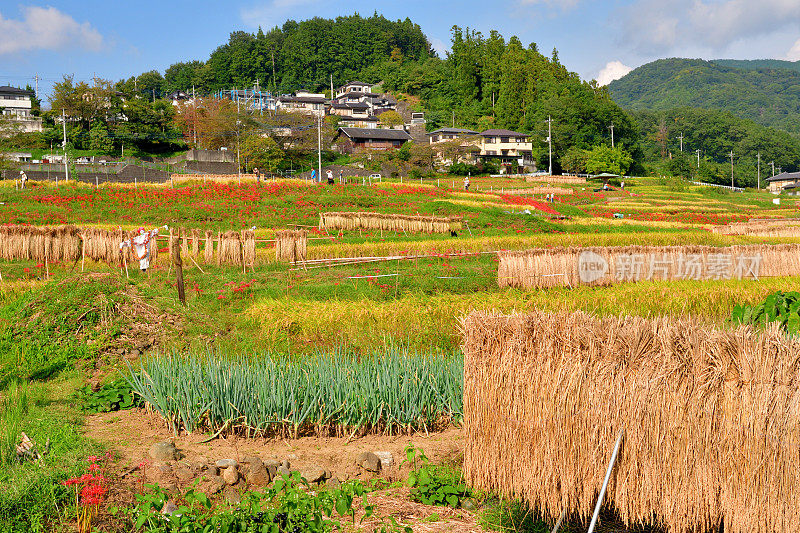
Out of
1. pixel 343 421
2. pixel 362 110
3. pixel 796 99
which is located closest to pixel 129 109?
pixel 362 110

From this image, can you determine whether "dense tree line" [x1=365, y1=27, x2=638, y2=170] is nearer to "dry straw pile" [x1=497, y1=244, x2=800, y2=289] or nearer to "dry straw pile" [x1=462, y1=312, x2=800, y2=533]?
"dry straw pile" [x1=497, y1=244, x2=800, y2=289]

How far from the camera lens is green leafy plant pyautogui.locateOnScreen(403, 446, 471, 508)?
6.52m

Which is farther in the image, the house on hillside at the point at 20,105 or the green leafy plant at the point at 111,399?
the house on hillside at the point at 20,105

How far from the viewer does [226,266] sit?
20.6 meters

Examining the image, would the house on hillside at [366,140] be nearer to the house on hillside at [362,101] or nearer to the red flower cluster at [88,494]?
the house on hillside at [362,101]

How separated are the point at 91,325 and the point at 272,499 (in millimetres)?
7434

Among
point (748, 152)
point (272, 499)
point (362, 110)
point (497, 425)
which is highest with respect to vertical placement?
point (362, 110)

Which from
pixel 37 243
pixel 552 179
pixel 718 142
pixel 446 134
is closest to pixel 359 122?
pixel 446 134

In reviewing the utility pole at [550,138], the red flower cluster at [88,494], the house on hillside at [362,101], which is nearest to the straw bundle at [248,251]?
the red flower cluster at [88,494]

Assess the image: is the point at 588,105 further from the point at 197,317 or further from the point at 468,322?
the point at 468,322

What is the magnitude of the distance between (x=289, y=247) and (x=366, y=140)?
2273 inches

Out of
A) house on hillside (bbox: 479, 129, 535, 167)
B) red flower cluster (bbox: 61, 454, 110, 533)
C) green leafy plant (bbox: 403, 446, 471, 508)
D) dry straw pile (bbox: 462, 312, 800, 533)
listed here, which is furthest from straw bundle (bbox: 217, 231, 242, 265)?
house on hillside (bbox: 479, 129, 535, 167)

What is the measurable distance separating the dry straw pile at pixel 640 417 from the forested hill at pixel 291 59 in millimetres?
123056

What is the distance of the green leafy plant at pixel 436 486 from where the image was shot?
652 cm
